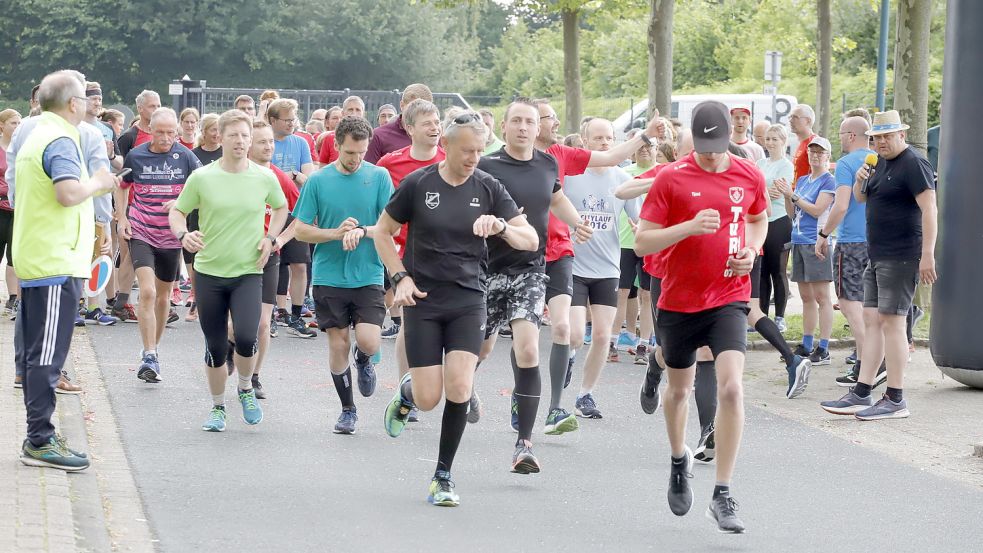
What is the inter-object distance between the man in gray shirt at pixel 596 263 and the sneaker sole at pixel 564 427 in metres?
0.82

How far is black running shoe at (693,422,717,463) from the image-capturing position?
27.7 feet

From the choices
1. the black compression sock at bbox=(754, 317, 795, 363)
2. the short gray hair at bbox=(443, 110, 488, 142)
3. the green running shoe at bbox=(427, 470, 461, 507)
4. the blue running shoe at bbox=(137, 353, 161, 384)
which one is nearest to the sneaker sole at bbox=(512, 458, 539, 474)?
the green running shoe at bbox=(427, 470, 461, 507)

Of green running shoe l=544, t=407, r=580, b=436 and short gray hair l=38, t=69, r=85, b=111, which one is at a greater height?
short gray hair l=38, t=69, r=85, b=111

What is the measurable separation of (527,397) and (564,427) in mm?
1017

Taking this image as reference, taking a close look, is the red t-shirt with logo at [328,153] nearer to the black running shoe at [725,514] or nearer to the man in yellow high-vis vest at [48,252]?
the man in yellow high-vis vest at [48,252]

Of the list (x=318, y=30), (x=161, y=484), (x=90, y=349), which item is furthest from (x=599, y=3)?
(x=318, y=30)

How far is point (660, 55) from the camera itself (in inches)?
834

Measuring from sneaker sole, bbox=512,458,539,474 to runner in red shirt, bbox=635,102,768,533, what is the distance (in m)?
0.95

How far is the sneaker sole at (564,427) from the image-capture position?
8867 millimetres

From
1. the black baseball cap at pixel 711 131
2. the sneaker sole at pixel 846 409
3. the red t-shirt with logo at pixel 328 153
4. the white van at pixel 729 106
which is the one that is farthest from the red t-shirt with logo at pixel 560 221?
the white van at pixel 729 106

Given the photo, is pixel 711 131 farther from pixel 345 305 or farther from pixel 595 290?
pixel 595 290

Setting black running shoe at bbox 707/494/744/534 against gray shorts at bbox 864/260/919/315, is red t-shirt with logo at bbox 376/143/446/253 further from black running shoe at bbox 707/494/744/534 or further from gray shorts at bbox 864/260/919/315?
black running shoe at bbox 707/494/744/534

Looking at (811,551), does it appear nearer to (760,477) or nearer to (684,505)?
(684,505)

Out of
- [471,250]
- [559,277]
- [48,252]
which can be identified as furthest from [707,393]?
[48,252]
